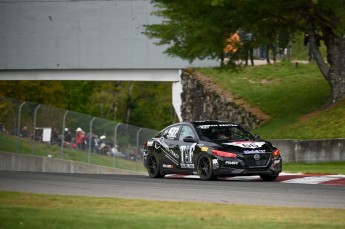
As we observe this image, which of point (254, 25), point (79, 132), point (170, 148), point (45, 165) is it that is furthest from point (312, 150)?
point (45, 165)

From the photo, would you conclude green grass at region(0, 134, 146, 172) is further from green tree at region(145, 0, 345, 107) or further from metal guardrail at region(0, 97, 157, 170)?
green tree at region(145, 0, 345, 107)

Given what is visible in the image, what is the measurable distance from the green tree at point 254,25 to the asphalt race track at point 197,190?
11536mm

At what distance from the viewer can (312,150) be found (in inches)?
1221

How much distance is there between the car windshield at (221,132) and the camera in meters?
22.8

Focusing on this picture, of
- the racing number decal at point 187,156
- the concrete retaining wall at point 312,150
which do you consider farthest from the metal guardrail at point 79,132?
the racing number decal at point 187,156

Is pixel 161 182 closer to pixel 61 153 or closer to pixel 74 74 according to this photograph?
pixel 61 153

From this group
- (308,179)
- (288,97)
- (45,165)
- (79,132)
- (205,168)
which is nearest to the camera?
(308,179)

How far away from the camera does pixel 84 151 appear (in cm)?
3678

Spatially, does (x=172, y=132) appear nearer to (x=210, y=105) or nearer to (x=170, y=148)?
(x=170, y=148)

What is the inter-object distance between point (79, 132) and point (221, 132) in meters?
14.1

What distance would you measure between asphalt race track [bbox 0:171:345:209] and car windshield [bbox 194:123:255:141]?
1.03 m

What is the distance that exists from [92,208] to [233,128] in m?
8.66

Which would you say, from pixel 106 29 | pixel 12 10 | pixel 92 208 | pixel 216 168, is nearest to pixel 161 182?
pixel 216 168

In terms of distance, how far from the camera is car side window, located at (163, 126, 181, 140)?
78.6 feet
